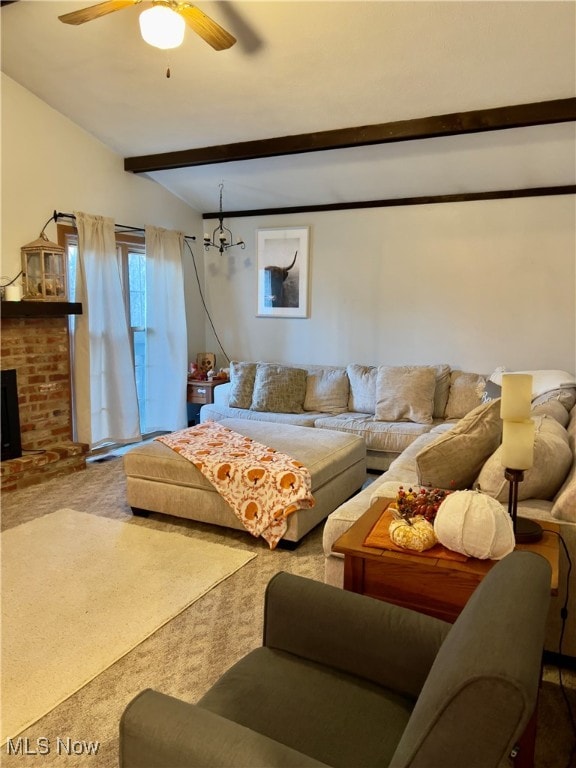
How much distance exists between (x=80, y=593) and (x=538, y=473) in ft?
6.98

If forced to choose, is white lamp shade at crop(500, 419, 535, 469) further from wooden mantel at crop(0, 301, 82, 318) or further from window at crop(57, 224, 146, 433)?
window at crop(57, 224, 146, 433)

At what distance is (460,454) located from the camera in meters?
2.28

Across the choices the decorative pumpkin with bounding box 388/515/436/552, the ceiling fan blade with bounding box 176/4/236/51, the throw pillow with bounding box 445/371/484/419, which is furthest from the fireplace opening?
the throw pillow with bounding box 445/371/484/419

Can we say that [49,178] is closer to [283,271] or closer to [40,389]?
[40,389]

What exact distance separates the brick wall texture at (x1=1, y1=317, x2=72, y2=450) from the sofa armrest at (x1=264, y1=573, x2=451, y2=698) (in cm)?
340

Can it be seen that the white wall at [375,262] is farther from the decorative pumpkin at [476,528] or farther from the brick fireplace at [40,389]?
the decorative pumpkin at [476,528]

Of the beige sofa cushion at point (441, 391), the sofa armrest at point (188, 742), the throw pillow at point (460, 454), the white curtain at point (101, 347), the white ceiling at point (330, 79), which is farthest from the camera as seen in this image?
the beige sofa cushion at point (441, 391)

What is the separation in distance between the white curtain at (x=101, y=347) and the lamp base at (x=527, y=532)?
378 cm

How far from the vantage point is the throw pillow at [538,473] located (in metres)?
2.15

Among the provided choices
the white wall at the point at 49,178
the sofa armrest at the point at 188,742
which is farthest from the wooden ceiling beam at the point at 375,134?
the sofa armrest at the point at 188,742

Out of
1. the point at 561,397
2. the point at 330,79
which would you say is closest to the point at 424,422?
the point at 561,397

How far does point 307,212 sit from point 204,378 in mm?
1983

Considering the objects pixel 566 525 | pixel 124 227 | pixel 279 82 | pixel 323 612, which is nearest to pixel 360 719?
pixel 323 612

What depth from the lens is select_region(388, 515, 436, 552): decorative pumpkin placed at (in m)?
1.76
